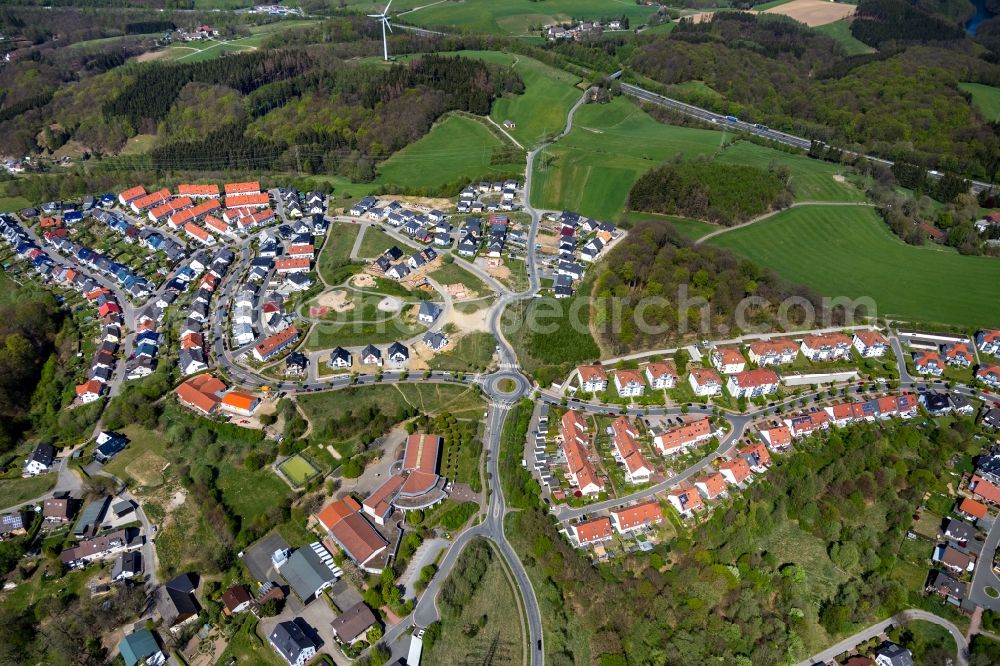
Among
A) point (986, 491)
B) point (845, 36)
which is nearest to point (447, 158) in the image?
point (986, 491)

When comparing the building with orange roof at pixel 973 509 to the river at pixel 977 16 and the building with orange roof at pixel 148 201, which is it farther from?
the river at pixel 977 16

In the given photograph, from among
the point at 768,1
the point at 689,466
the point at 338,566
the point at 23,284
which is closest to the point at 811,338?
the point at 689,466

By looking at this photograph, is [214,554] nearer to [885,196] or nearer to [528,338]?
[528,338]

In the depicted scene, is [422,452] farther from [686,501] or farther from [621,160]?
[621,160]

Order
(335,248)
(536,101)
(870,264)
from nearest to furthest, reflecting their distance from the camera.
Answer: (870,264)
(335,248)
(536,101)

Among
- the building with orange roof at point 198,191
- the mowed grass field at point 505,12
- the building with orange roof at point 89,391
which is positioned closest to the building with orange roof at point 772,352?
the building with orange roof at point 89,391

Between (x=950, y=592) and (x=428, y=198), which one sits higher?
(x=428, y=198)

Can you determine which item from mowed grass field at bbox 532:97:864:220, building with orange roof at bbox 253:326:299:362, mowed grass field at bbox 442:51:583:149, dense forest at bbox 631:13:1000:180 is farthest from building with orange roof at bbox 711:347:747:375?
dense forest at bbox 631:13:1000:180
